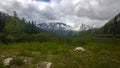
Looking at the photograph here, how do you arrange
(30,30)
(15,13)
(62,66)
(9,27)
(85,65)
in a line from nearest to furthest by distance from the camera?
(62,66) → (85,65) → (9,27) → (15,13) → (30,30)

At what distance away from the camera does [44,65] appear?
11.1m

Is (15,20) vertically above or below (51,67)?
above

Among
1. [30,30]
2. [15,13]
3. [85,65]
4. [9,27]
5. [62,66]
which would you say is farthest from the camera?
[30,30]

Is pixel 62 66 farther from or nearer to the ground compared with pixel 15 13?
nearer to the ground

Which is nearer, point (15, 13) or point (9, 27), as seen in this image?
point (9, 27)

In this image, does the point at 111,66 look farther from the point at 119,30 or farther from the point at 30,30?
the point at 119,30

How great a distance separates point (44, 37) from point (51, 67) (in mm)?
59232

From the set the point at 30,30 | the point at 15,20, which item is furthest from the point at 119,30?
the point at 15,20

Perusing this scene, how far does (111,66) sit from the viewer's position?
36.3 ft

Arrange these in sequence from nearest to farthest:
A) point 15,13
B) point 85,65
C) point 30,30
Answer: point 85,65, point 15,13, point 30,30

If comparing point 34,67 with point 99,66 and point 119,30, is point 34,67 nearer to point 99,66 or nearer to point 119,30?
point 99,66

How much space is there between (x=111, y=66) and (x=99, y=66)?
54cm

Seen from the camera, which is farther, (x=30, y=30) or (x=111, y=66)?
(x=30, y=30)

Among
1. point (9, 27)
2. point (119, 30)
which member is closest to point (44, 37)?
point (9, 27)
